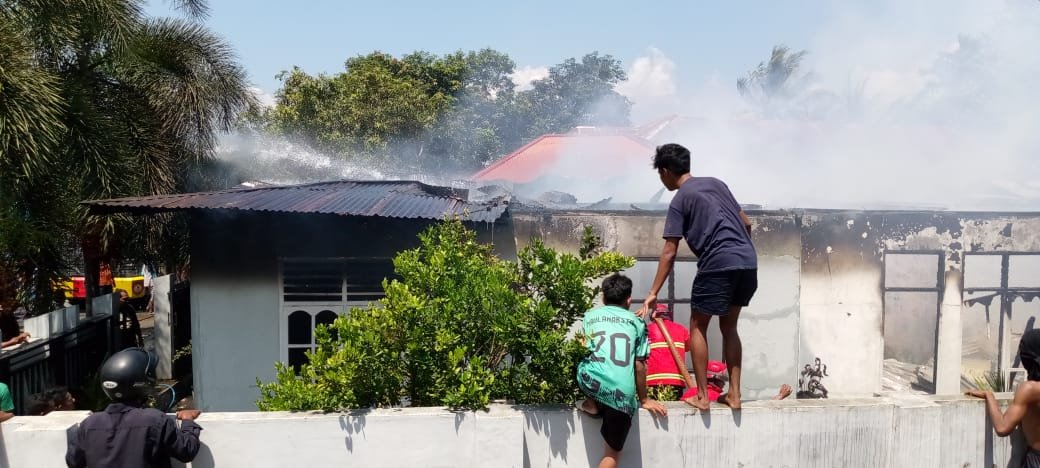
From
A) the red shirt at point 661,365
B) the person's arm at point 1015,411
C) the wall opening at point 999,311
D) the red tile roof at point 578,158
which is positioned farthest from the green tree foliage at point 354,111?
the person's arm at point 1015,411

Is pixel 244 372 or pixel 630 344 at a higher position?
pixel 630 344

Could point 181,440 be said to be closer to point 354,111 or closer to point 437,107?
point 354,111

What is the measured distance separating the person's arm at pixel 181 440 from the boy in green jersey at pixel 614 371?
2.05 metres

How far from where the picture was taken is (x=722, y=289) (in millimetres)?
3748

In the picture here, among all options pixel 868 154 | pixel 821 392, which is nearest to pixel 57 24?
pixel 821 392

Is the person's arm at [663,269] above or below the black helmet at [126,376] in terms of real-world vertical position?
above

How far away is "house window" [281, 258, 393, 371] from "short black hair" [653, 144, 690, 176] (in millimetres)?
4504

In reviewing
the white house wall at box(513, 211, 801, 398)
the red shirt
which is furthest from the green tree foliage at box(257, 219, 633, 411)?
the white house wall at box(513, 211, 801, 398)

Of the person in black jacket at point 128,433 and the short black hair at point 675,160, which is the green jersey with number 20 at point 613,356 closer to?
the short black hair at point 675,160

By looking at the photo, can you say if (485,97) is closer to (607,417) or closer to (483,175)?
(483,175)

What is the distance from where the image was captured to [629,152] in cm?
1822

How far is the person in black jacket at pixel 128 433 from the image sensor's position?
327 cm

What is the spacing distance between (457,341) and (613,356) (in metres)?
0.92

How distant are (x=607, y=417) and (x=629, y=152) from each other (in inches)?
594
